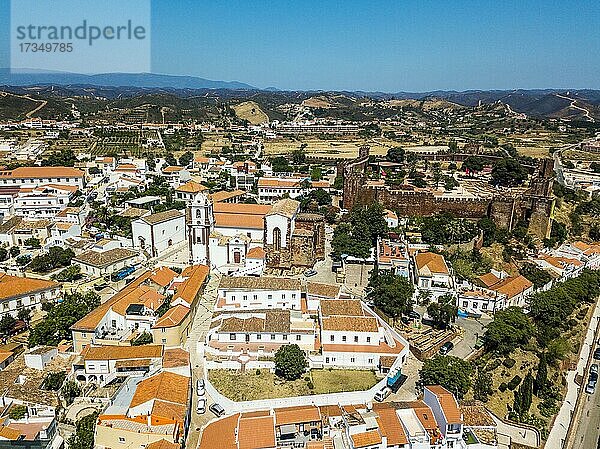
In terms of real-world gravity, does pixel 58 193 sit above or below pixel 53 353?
above

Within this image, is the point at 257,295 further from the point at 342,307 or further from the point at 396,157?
the point at 396,157

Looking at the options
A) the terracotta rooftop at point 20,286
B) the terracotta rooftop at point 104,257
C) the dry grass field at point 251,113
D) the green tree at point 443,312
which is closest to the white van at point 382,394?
the green tree at point 443,312

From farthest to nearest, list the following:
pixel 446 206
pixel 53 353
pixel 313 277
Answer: pixel 446 206
pixel 313 277
pixel 53 353

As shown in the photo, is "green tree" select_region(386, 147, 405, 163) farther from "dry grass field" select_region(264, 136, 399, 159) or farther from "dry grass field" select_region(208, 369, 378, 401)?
"dry grass field" select_region(208, 369, 378, 401)

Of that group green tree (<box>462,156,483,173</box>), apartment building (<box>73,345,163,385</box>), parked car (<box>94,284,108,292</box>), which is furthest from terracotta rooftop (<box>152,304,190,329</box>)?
green tree (<box>462,156,483,173</box>)

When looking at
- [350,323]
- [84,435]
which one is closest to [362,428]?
[350,323]

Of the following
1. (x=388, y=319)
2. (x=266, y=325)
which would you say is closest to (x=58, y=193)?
(x=266, y=325)

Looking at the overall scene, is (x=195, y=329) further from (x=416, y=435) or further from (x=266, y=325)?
(x=416, y=435)
